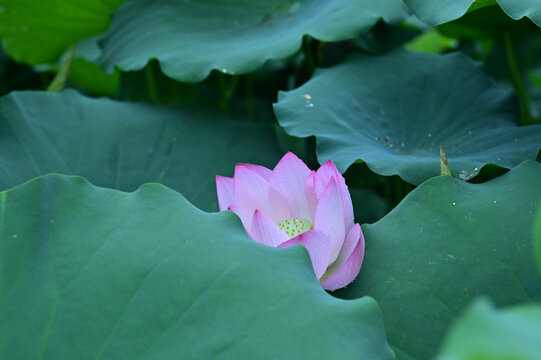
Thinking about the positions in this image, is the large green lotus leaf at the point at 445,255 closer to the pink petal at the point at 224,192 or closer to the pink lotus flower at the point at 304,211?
the pink lotus flower at the point at 304,211

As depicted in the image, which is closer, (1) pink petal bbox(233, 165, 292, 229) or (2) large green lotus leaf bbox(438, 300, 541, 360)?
(2) large green lotus leaf bbox(438, 300, 541, 360)

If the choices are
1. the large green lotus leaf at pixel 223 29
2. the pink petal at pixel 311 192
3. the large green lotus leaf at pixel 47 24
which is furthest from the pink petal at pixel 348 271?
the large green lotus leaf at pixel 47 24

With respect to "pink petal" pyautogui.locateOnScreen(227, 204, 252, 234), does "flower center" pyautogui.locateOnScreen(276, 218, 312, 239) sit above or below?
below

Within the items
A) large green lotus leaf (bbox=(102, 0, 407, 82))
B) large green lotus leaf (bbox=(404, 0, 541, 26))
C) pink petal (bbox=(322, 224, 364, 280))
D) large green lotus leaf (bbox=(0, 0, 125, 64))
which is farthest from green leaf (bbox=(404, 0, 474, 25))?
large green lotus leaf (bbox=(0, 0, 125, 64))

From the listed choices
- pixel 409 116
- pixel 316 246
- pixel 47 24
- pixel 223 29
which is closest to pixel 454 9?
pixel 409 116

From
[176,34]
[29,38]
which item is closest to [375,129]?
[176,34]

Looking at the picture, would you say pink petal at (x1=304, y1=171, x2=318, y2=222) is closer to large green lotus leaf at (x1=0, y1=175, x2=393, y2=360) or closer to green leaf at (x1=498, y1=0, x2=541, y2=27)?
large green lotus leaf at (x1=0, y1=175, x2=393, y2=360)
